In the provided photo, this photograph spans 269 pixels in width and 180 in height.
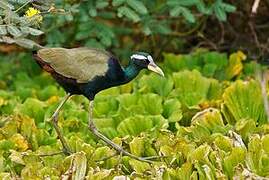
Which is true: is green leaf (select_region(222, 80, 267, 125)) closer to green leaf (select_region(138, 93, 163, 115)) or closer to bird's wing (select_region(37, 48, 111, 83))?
green leaf (select_region(138, 93, 163, 115))

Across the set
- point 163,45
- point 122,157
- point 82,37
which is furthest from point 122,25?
point 122,157

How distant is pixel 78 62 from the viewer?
4.05 meters

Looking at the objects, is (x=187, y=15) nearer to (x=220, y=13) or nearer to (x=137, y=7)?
(x=220, y=13)

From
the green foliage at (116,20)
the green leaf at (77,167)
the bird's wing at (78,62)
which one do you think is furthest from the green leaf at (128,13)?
the green leaf at (77,167)

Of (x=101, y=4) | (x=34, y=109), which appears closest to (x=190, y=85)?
(x=101, y=4)

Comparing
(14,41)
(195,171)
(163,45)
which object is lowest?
(163,45)

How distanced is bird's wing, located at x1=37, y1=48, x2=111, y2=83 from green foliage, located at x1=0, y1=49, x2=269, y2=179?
1.07 feet

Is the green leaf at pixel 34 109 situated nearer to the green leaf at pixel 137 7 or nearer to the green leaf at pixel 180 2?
the green leaf at pixel 137 7

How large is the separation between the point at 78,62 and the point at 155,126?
1.94 feet

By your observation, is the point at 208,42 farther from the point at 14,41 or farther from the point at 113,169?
the point at 113,169

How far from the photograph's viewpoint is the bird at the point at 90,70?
3969 millimetres

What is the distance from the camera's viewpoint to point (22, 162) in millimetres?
3842

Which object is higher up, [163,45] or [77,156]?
[77,156]

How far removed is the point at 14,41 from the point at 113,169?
3.12ft
